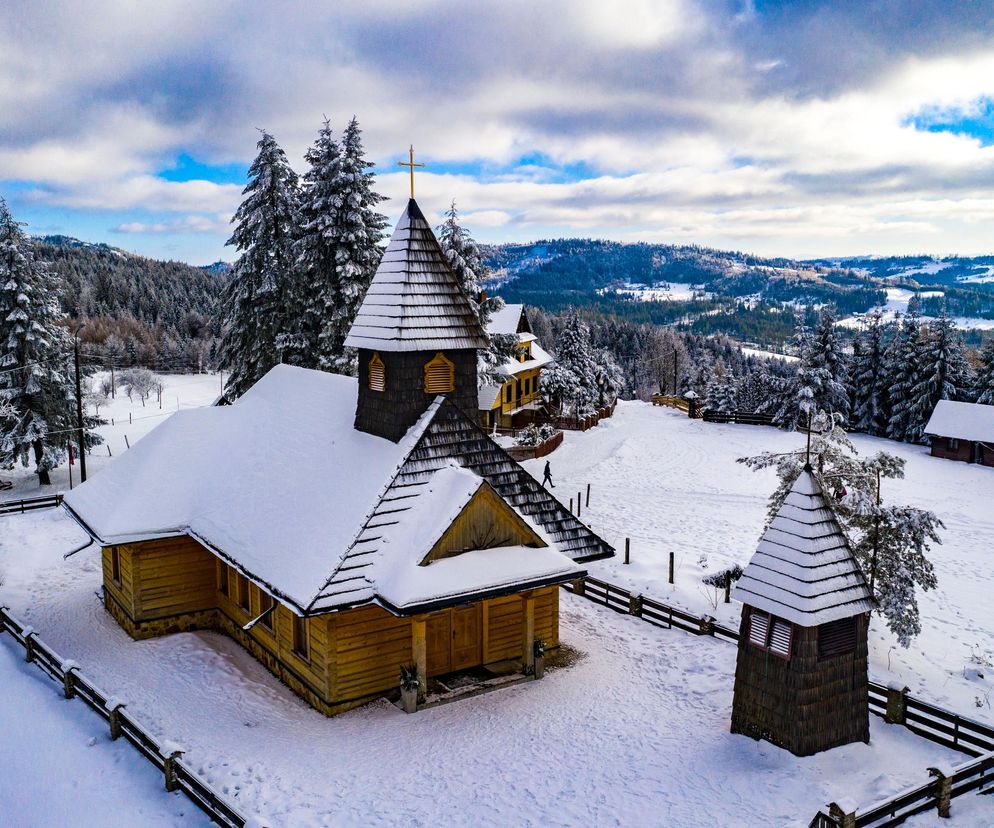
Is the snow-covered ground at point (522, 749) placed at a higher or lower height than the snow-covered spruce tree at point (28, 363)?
lower

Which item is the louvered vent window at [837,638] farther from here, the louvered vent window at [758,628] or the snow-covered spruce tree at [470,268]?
the snow-covered spruce tree at [470,268]

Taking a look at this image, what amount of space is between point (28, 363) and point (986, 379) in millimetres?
52286

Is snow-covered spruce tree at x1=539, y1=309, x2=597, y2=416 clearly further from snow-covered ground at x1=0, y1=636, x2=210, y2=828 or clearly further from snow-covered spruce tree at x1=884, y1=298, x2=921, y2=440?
snow-covered ground at x1=0, y1=636, x2=210, y2=828

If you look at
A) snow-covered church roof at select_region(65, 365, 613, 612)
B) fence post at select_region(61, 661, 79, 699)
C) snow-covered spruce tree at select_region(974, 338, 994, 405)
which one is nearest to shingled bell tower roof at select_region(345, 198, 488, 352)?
snow-covered church roof at select_region(65, 365, 613, 612)

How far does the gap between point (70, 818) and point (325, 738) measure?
3885mm

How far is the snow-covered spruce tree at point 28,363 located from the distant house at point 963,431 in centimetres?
4441

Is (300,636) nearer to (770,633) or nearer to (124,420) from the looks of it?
(770,633)

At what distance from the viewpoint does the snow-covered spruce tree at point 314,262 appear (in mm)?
29000

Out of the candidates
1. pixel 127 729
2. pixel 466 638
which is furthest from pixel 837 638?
pixel 127 729

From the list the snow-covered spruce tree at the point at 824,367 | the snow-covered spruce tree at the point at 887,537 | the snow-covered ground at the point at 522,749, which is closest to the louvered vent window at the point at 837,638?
the snow-covered ground at the point at 522,749

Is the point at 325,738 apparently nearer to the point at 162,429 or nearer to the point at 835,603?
the point at 835,603

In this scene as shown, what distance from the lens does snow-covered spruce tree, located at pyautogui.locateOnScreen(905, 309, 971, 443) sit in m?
45.9

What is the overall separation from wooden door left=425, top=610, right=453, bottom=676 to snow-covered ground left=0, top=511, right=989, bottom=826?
111cm

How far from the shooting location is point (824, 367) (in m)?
47.3
